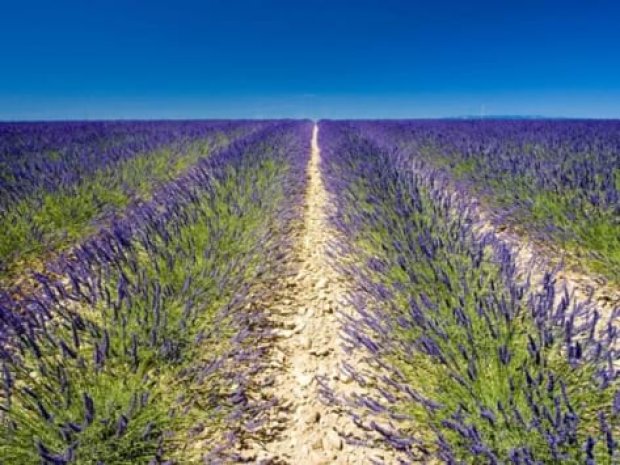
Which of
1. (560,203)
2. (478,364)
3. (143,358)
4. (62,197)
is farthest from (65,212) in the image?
(560,203)

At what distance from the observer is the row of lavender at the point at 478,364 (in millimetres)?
1305

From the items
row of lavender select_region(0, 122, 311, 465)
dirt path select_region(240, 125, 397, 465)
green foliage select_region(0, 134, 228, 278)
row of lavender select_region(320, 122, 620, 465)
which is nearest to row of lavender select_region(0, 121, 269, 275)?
green foliage select_region(0, 134, 228, 278)

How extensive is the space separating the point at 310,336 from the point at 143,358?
3.44 ft

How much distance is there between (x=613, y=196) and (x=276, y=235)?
9.68 ft

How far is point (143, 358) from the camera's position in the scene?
1851 millimetres

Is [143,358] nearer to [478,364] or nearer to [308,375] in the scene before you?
[308,375]

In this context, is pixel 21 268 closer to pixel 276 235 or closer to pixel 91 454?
pixel 276 235

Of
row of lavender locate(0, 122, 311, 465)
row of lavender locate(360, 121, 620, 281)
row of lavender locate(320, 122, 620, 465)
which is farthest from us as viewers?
row of lavender locate(360, 121, 620, 281)

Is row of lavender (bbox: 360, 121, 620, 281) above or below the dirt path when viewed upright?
above

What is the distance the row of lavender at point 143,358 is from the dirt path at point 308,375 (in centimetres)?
14

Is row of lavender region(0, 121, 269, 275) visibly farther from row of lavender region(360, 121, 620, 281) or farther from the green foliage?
row of lavender region(360, 121, 620, 281)

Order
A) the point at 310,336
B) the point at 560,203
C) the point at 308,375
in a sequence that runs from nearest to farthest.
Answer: the point at 308,375
the point at 310,336
the point at 560,203

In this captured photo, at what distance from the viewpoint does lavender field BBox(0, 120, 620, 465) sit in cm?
142

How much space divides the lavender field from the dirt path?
0.04 ft
